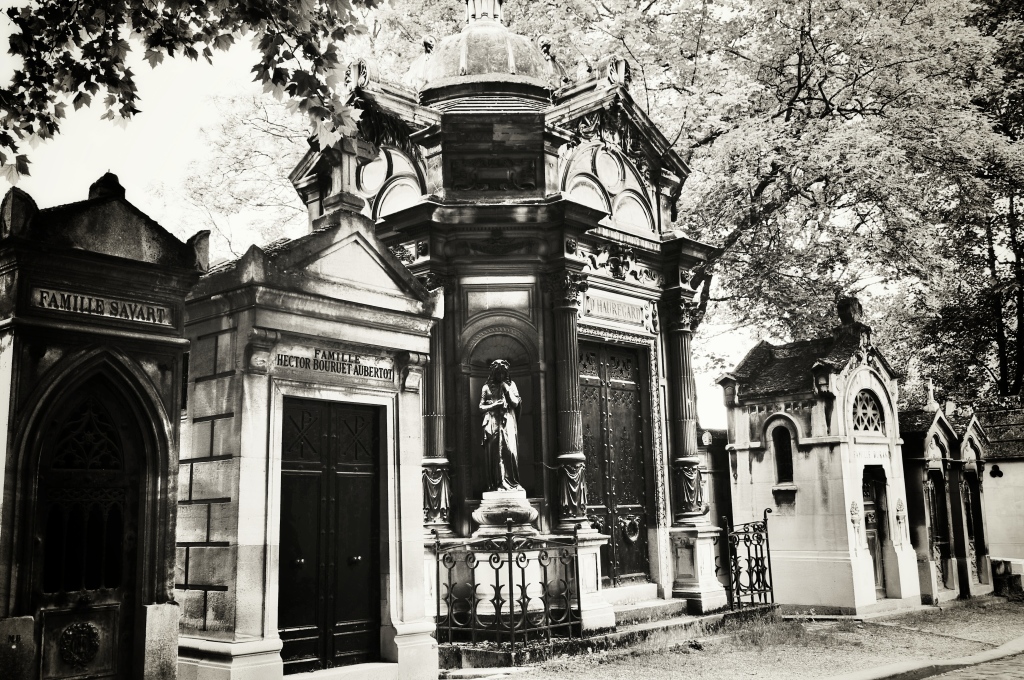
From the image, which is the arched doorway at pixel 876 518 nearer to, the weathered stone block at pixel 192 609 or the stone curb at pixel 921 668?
the stone curb at pixel 921 668

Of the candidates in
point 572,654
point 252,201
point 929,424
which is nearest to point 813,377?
point 929,424

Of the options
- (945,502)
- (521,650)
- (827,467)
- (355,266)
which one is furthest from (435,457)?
(945,502)

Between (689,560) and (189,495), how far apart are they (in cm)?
801

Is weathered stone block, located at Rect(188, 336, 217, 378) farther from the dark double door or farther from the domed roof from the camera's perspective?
the domed roof

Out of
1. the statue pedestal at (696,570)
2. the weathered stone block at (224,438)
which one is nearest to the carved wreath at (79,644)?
the weathered stone block at (224,438)

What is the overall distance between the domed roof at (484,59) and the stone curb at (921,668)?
9.01 metres

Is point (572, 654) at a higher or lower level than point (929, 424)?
lower

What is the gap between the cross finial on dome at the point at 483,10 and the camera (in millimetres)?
15156

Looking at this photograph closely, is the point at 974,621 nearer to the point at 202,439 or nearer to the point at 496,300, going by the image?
the point at 496,300

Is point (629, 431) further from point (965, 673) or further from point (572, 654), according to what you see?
point (965, 673)

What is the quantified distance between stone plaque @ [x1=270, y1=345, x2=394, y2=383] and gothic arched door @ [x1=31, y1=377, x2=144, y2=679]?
1633mm

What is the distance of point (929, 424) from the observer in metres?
17.2

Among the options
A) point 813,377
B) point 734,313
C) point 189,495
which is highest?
point 734,313

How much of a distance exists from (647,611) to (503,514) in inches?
107
